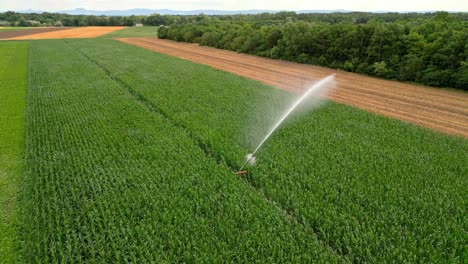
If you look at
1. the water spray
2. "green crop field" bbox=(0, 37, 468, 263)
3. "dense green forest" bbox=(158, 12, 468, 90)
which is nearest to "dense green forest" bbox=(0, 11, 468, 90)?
"dense green forest" bbox=(158, 12, 468, 90)

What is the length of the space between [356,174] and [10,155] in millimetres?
12067

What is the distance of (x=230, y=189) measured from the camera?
932 centimetres

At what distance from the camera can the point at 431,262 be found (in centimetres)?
645

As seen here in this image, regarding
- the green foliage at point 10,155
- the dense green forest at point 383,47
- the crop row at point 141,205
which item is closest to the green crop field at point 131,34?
the dense green forest at point 383,47

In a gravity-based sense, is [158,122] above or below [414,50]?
below

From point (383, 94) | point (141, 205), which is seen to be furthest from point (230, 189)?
Answer: point (383, 94)

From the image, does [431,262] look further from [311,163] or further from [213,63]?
[213,63]

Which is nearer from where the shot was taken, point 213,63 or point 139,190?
point 139,190

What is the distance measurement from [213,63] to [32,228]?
102 ft

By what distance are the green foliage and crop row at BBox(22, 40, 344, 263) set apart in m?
0.31

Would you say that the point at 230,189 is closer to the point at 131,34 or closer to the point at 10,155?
the point at 10,155

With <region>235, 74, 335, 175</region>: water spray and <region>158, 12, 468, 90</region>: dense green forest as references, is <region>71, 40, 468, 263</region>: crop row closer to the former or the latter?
<region>235, 74, 335, 175</region>: water spray

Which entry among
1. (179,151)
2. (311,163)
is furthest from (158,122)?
(311,163)

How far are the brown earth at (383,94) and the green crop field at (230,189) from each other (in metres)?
2.08
